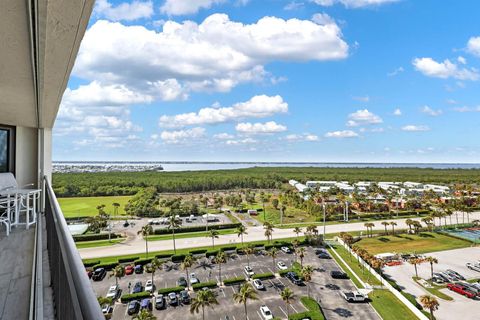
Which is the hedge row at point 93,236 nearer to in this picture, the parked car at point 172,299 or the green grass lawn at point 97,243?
the green grass lawn at point 97,243

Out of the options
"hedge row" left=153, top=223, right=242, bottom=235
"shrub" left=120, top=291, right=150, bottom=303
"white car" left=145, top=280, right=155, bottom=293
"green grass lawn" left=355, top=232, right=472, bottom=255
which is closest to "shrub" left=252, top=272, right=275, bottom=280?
"white car" left=145, top=280, right=155, bottom=293

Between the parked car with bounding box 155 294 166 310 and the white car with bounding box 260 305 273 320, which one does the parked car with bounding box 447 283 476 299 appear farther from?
the parked car with bounding box 155 294 166 310

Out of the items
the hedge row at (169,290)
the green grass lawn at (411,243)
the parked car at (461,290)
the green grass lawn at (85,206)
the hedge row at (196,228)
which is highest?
the green grass lawn at (85,206)

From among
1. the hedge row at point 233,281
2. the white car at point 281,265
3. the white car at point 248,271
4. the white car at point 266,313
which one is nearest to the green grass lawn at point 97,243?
the hedge row at point 233,281

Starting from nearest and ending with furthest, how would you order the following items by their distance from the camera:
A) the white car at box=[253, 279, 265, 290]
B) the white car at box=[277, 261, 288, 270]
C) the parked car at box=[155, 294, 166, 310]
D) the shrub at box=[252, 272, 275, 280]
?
the parked car at box=[155, 294, 166, 310], the white car at box=[253, 279, 265, 290], the shrub at box=[252, 272, 275, 280], the white car at box=[277, 261, 288, 270]

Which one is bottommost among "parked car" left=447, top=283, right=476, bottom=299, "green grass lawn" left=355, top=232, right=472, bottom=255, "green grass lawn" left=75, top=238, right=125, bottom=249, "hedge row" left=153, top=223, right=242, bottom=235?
"parked car" left=447, top=283, right=476, bottom=299

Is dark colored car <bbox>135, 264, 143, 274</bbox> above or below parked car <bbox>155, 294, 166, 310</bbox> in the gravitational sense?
above

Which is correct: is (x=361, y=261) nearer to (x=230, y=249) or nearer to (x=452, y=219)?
(x=230, y=249)

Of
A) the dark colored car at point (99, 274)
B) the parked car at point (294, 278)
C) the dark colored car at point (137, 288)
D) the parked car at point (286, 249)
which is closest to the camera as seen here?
the dark colored car at point (137, 288)
